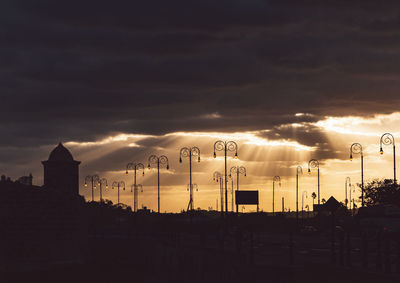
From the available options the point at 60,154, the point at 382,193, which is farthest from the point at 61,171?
the point at 382,193

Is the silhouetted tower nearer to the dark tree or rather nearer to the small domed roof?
the small domed roof

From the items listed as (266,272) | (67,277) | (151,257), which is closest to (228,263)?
(266,272)

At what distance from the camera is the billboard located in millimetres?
83275

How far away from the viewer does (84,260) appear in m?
81.1

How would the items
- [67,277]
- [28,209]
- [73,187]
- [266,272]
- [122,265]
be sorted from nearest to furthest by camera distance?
1. [266,272]
2. [28,209]
3. [67,277]
4. [122,265]
5. [73,187]

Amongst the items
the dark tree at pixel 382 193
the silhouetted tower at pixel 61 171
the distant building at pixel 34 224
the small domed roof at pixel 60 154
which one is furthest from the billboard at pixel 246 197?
the small domed roof at pixel 60 154

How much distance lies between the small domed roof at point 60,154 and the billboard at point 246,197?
70.3 metres

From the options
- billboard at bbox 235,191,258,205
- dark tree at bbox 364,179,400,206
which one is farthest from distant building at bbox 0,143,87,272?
dark tree at bbox 364,179,400,206

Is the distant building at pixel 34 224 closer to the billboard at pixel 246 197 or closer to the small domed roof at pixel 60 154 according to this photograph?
the billboard at pixel 246 197

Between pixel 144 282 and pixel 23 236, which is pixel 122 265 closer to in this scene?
pixel 144 282

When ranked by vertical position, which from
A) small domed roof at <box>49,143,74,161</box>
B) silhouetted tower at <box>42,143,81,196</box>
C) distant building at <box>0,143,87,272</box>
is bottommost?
distant building at <box>0,143,87,272</box>

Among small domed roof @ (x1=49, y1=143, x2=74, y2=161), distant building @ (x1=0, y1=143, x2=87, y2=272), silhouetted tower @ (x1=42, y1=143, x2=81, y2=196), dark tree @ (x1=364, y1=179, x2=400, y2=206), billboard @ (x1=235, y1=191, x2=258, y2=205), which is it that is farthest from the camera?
small domed roof @ (x1=49, y1=143, x2=74, y2=161)

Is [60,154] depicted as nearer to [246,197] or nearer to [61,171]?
[61,171]

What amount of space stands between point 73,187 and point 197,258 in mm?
99615
